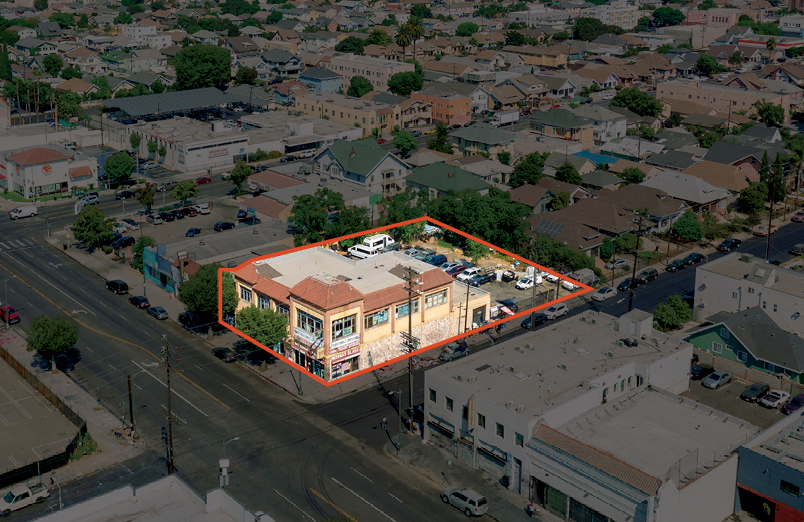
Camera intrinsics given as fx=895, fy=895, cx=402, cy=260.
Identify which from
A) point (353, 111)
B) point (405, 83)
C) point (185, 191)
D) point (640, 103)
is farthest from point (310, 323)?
point (405, 83)

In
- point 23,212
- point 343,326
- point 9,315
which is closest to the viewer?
point 343,326

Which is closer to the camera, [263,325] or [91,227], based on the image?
[263,325]

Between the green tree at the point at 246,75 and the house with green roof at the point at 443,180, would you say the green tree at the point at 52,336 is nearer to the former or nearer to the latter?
the house with green roof at the point at 443,180

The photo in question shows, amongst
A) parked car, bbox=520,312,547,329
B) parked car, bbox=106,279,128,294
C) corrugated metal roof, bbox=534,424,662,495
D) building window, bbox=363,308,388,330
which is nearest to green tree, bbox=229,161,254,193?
parked car, bbox=106,279,128,294

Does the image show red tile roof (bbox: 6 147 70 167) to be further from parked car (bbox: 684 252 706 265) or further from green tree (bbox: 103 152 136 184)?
parked car (bbox: 684 252 706 265)

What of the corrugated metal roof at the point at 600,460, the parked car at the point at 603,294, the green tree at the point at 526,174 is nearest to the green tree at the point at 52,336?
the corrugated metal roof at the point at 600,460

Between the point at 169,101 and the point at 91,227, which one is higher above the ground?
the point at 169,101

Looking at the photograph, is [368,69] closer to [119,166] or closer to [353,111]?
[353,111]
